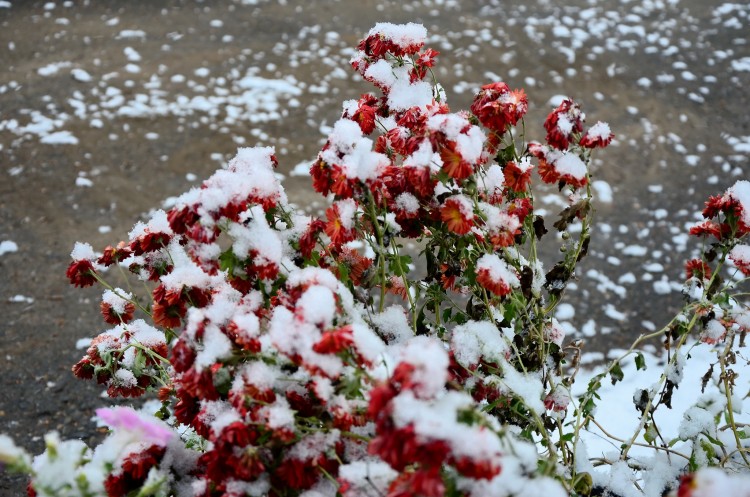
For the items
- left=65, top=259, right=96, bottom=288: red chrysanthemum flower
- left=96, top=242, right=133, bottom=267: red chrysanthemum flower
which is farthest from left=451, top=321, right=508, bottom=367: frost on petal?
left=65, top=259, right=96, bottom=288: red chrysanthemum flower

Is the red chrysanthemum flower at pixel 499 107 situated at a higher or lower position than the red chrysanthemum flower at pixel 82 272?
higher

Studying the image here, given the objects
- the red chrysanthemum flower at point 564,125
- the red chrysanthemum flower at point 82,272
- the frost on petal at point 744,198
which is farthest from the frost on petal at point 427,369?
the red chrysanthemum flower at point 82,272

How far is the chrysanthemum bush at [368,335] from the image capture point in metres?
1.06

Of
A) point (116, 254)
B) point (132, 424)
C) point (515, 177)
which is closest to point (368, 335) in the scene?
point (132, 424)

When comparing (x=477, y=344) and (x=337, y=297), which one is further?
(x=477, y=344)

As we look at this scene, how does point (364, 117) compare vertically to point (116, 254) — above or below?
above

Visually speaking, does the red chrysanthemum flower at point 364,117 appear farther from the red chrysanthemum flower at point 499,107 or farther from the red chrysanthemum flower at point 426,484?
the red chrysanthemum flower at point 426,484

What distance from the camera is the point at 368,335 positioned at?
118 centimetres

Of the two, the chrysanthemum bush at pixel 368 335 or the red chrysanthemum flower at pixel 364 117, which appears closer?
the chrysanthemum bush at pixel 368 335

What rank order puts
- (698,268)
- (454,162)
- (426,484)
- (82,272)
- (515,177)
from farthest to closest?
(698,268) → (82,272) → (515,177) → (454,162) → (426,484)

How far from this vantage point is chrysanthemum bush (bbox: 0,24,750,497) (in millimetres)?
1058

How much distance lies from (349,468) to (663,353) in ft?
9.77

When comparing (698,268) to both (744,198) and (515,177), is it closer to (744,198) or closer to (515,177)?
(744,198)

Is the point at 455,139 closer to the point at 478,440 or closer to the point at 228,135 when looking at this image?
Result: the point at 478,440
